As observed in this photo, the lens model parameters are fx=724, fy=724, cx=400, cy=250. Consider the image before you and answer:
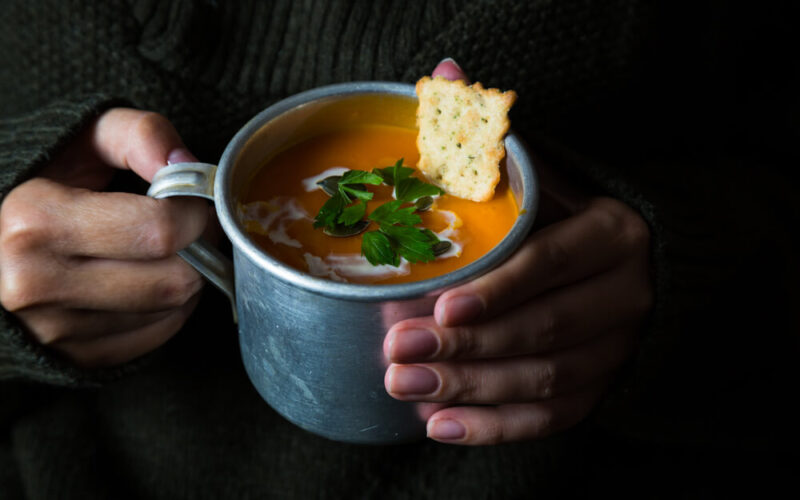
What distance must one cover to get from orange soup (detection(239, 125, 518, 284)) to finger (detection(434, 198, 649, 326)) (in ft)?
0.19

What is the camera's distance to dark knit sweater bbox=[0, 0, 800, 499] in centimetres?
99

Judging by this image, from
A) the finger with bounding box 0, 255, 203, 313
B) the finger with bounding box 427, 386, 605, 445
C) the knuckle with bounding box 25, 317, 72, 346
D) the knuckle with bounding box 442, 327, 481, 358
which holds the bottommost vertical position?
the knuckle with bounding box 25, 317, 72, 346

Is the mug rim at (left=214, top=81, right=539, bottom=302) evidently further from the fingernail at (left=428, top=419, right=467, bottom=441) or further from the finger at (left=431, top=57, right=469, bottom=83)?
the fingernail at (left=428, top=419, right=467, bottom=441)

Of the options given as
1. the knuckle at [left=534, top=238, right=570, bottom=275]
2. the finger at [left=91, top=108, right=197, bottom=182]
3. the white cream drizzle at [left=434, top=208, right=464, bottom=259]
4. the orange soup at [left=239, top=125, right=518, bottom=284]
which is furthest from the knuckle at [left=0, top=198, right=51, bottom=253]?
the knuckle at [left=534, top=238, right=570, bottom=275]

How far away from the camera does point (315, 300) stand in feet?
2.01

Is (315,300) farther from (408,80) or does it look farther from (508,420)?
(408,80)

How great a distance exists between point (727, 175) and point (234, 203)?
0.82 metres

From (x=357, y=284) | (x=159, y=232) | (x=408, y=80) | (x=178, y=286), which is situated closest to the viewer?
(x=357, y=284)

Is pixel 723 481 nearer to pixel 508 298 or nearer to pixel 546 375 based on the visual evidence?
pixel 546 375

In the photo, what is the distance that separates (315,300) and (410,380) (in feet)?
0.41

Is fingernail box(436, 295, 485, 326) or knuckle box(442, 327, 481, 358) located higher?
fingernail box(436, 295, 485, 326)

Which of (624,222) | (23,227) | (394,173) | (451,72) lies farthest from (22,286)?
(624,222)

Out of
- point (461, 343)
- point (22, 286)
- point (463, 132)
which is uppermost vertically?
point (463, 132)

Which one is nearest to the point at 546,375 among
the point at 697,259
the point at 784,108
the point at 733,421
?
the point at 697,259
